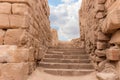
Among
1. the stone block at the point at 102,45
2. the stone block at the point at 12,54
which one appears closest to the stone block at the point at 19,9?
the stone block at the point at 12,54

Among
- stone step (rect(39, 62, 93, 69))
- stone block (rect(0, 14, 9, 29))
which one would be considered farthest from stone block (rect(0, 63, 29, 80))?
stone step (rect(39, 62, 93, 69))

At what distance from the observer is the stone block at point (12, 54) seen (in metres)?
3.29

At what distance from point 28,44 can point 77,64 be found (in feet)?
6.22

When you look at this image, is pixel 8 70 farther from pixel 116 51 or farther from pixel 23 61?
pixel 116 51

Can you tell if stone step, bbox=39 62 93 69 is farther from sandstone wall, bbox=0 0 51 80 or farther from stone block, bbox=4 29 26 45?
stone block, bbox=4 29 26 45

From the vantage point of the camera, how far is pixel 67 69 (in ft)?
15.0

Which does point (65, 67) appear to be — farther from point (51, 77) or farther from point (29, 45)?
point (29, 45)

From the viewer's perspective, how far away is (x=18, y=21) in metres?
3.47

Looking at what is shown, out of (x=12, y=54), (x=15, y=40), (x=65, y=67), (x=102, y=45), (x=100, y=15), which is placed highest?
(x=100, y=15)

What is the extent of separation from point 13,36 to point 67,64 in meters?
2.03

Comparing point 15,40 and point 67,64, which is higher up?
point 15,40

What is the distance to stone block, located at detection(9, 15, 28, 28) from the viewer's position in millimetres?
3459

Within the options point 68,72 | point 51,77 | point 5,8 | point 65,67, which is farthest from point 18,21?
point 65,67

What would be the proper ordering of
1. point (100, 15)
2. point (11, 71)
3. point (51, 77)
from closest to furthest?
point (11, 71)
point (51, 77)
point (100, 15)
